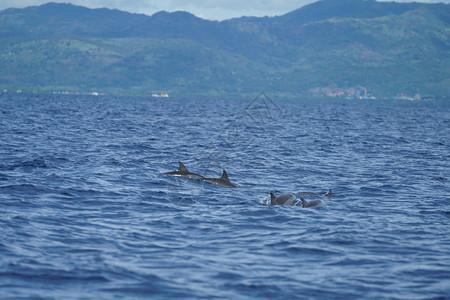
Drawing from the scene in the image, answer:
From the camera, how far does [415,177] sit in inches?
1249

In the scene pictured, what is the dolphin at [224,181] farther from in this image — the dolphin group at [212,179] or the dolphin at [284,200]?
the dolphin at [284,200]

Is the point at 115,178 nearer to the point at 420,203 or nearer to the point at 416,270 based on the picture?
the point at 420,203

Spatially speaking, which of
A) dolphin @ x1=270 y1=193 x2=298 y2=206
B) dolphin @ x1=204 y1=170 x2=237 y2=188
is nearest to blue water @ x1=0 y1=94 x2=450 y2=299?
dolphin @ x1=270 y1=193 x2=298 y2=206

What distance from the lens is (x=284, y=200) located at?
23281 mm

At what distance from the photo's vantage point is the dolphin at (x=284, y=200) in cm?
2309

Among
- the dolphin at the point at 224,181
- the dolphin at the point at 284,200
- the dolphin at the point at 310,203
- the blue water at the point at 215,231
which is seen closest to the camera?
the blue water at the point at 215,231

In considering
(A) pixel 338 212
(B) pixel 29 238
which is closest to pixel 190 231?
(B) pixel 29 238

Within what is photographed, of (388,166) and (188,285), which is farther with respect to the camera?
(388,166)

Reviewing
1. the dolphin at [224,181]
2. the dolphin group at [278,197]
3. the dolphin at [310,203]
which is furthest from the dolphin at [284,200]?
the dolphin at [224,181]

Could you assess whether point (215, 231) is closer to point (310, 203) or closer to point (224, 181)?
point (310, 203)

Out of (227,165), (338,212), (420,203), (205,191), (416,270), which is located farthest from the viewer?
(227,165)

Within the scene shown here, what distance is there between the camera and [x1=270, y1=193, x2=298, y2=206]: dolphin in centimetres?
2309

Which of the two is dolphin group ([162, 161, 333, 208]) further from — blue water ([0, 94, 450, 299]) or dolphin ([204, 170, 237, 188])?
blue water ([0, 94, 450, 299])

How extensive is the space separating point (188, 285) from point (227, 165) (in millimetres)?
23067
